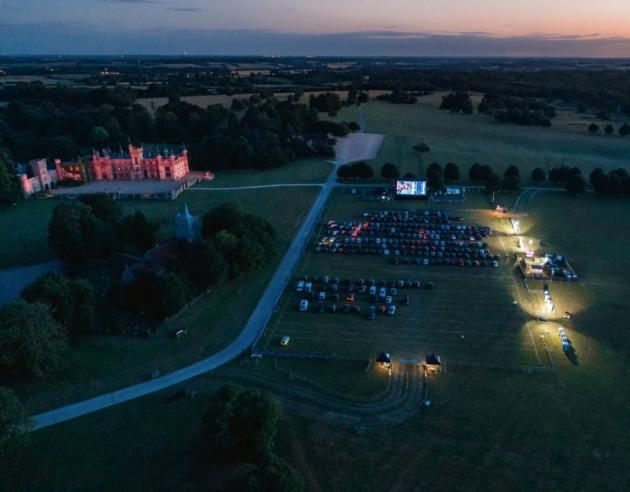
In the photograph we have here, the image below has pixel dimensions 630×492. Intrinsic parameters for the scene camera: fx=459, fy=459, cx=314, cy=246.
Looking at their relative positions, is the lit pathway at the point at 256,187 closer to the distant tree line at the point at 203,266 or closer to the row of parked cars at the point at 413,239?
the row of parked cars at the point at 413,239

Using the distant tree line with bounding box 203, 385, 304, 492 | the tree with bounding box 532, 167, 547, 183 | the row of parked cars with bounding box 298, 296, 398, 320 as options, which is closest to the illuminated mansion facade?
the row of parked cars with bounding box 298, 296, 398, 320

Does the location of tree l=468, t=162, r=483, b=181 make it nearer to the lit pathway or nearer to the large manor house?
the lit pathway

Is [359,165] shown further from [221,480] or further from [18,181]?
[221,480]

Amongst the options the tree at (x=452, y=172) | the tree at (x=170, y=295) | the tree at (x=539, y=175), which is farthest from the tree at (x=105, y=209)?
the tree at (x=539, y=175)

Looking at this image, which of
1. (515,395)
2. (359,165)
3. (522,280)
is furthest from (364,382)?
(359,165)

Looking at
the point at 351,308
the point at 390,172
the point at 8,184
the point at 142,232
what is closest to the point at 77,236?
the point at 142,232

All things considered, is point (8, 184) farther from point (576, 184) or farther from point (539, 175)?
point (576, 184)
